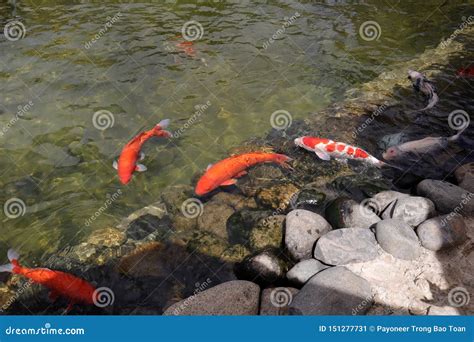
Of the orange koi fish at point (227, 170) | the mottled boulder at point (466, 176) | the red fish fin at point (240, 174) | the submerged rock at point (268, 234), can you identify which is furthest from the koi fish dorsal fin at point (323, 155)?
the mottled boulder at point (466, 176)

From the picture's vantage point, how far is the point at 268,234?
19.8 feet

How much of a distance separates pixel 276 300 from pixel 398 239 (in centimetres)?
193

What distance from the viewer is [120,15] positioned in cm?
1422

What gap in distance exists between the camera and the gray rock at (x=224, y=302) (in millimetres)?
4895

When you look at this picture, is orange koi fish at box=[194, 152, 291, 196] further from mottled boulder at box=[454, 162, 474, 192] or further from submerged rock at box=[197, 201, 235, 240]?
mottled boulder at box=[454, 162, 474, 192]

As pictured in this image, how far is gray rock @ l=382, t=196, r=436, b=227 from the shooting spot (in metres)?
5.75

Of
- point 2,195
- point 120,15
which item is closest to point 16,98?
point 2,195

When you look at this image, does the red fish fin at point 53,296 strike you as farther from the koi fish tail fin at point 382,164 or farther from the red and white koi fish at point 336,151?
the koi fish tail fin at point 382,164

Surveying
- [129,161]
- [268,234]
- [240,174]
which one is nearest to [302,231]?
[268,234]

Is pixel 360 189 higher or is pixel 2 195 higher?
pixel 360 189

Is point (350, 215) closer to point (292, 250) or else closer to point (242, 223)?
point (292, 250)

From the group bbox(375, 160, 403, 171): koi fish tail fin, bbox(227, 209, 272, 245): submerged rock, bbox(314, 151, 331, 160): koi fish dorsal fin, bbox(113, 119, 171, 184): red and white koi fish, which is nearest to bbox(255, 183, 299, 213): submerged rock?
bbox(227, 209, 272, 245): submerged rock

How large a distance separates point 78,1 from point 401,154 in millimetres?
14356

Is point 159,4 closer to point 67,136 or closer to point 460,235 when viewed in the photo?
point 67,136
